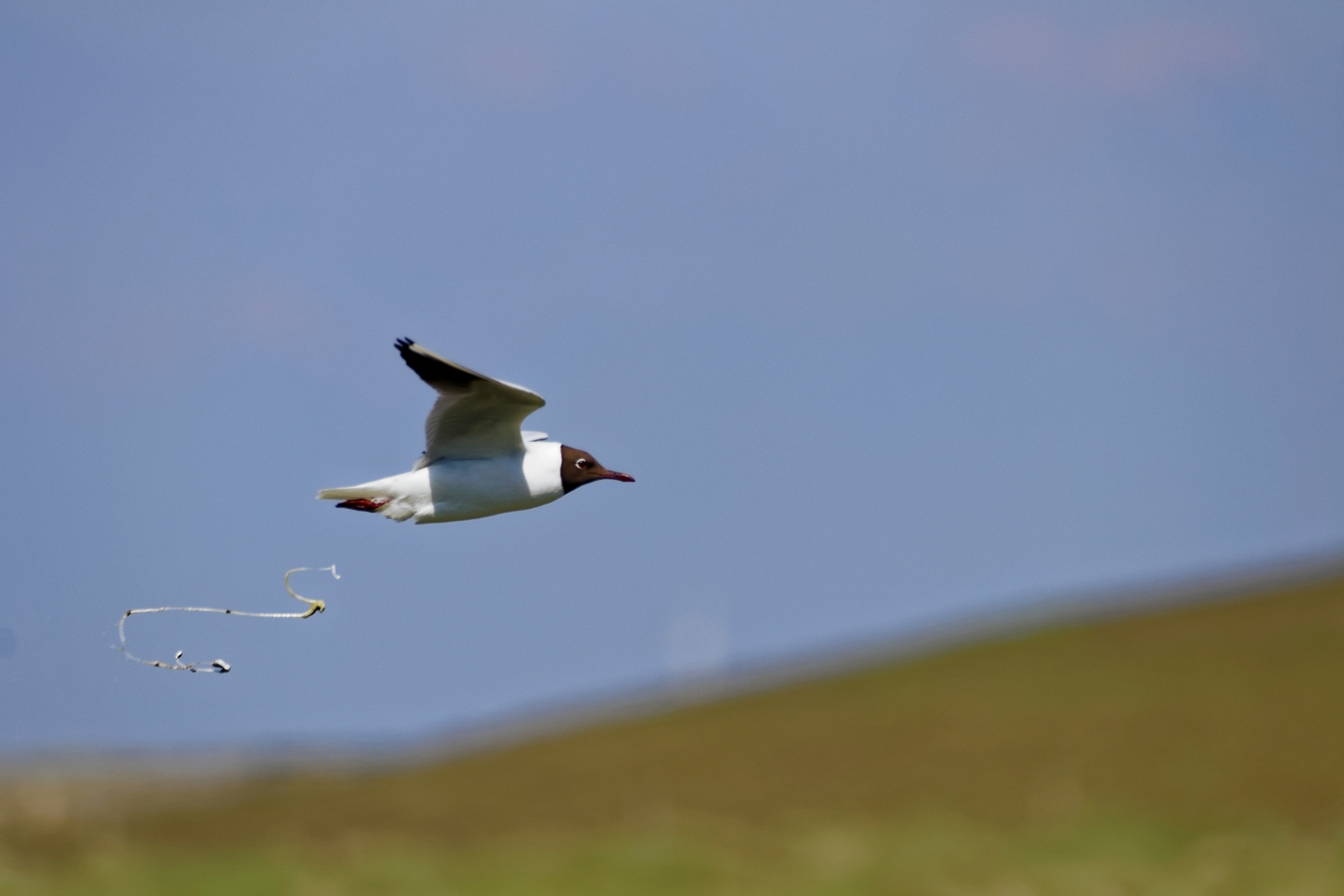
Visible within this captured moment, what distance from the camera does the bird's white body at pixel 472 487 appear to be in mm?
13898

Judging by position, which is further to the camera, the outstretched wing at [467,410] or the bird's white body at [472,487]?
the bird's white body at [472,487]

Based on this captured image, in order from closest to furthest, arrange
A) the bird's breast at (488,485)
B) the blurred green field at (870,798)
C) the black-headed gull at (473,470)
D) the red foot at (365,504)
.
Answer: the black-headed gull at (473,470) < the bird's breast at (488,485) < the red foot at (365,504) < the blurred green field at (870,798)

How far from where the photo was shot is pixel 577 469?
46.5 feet

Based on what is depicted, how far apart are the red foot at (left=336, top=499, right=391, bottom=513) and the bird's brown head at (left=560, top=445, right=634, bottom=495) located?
4.77ft

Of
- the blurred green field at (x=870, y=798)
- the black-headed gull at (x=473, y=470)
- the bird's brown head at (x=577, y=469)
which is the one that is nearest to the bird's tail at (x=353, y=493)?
the black-headed gull at (x=473, y=470)

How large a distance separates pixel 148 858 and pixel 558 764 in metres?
13.9

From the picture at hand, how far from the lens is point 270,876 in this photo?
41.2 m

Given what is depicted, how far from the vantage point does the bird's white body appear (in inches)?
547

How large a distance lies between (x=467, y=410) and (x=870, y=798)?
3497cm

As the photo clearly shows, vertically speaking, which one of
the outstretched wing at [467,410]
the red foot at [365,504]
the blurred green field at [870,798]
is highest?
the outstretched wing at [467,410]

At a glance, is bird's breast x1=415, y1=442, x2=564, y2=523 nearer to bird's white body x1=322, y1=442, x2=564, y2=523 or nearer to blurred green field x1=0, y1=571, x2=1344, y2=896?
bird's white body x1=322, y1=442, x2=564, y2=523

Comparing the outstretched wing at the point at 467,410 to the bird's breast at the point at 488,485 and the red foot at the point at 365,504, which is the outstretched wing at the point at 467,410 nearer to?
the bird's breast at the point at 488,485

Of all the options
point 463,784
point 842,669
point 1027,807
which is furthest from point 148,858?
point 842,669

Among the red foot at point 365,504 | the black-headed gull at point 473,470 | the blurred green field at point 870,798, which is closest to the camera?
the black-headed gull at point 473,470
